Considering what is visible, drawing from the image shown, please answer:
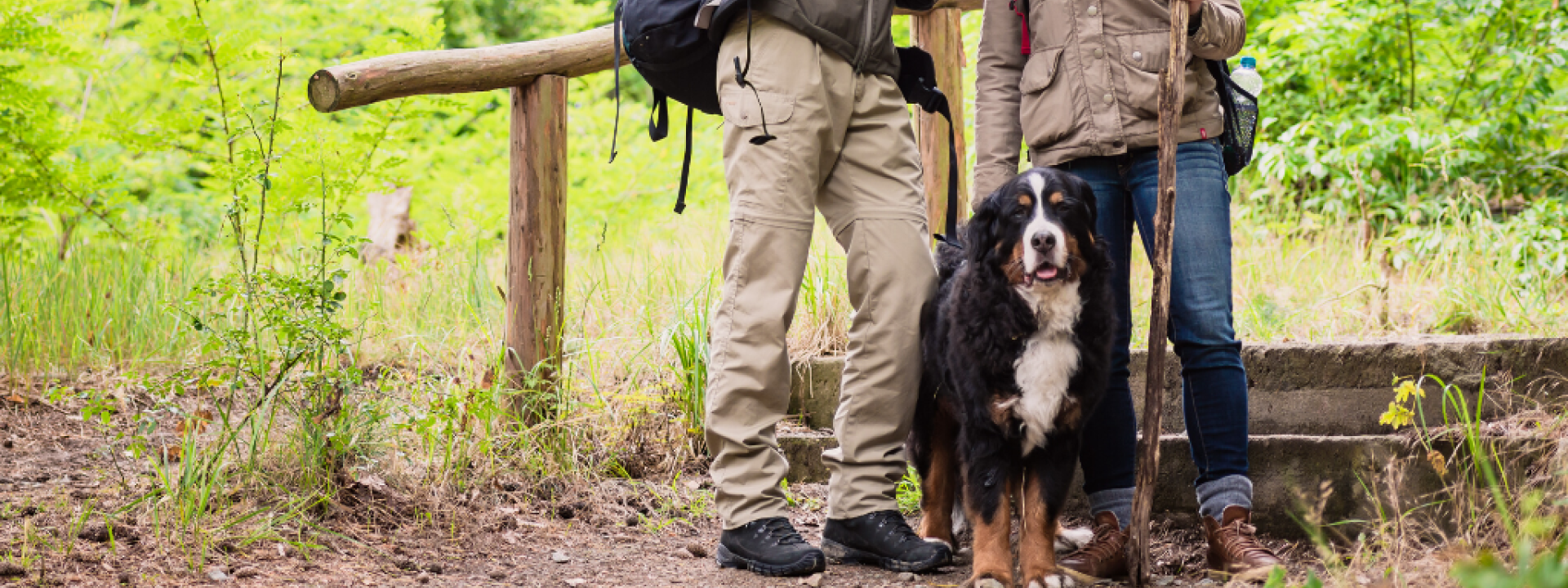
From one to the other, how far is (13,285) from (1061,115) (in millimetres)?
4765

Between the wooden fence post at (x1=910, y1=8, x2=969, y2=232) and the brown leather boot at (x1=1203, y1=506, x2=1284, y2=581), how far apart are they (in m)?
1.98

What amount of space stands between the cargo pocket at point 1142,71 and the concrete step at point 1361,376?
3.96 feet

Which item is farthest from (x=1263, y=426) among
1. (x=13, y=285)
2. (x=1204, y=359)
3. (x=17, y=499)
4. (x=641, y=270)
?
(x=13, y=285)

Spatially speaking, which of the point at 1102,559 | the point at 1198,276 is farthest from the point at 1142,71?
the point at 1102,559

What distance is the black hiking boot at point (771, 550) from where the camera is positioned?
2918mm

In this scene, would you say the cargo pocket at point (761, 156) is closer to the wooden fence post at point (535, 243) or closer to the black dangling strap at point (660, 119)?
the black dangling strap at point (660, 119)

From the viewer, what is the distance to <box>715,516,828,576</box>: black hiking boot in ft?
9.57

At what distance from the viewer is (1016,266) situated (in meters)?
2.68

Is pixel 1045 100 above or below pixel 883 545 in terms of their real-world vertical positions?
above

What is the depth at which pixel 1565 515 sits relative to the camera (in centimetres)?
258

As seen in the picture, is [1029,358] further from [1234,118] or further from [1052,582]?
[1234,118]

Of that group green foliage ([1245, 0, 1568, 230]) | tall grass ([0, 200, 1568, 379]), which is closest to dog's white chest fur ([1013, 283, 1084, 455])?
tall grass ([0, 200, 1568, 379])

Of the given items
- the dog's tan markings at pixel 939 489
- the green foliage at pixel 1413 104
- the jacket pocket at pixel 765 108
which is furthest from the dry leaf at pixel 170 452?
the green foliage at pixel 1413 104

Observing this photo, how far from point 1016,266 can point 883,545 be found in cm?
88
